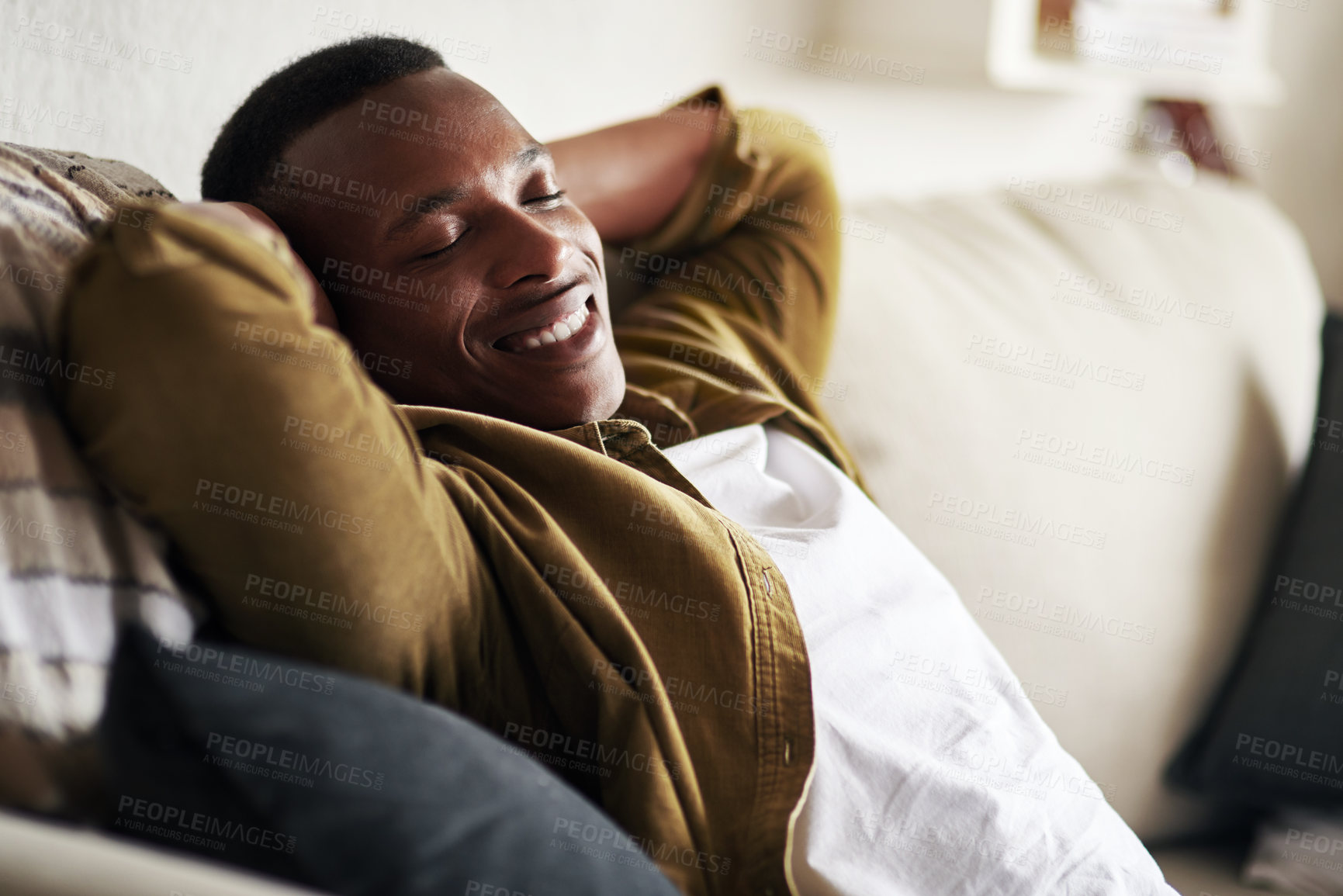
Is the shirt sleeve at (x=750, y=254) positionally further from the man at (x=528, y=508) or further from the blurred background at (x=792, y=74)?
the blurred background at (x=792, y=74)

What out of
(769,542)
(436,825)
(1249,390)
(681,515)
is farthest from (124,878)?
(1249,390)

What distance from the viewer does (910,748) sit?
74 centimetres

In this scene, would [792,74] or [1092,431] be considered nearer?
[1092,431]

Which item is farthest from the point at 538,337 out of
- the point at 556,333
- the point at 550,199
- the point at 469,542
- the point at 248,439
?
the point at 248,439

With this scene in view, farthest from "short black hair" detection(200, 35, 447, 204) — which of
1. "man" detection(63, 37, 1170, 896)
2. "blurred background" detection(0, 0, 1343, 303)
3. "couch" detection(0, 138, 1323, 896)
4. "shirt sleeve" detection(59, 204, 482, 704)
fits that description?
"couch" detection(0, 138, 1323, 896)

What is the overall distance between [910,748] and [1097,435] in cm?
71

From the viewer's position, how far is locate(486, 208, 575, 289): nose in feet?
2.68

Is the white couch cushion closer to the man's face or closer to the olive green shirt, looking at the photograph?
the olive green shirt

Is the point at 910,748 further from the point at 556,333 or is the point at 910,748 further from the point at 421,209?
the point at 421,209

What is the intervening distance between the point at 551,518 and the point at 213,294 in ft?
0.93

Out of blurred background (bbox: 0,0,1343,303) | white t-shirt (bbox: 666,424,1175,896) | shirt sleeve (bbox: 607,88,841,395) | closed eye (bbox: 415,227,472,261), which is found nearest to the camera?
white t-shirt (bbox: 666,424,1175,896)

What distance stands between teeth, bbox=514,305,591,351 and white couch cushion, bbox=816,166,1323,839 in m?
0.43

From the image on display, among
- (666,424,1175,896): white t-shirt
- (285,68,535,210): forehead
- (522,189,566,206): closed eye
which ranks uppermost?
(285,68,535,210): forehead

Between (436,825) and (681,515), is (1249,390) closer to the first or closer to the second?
(681,515)
